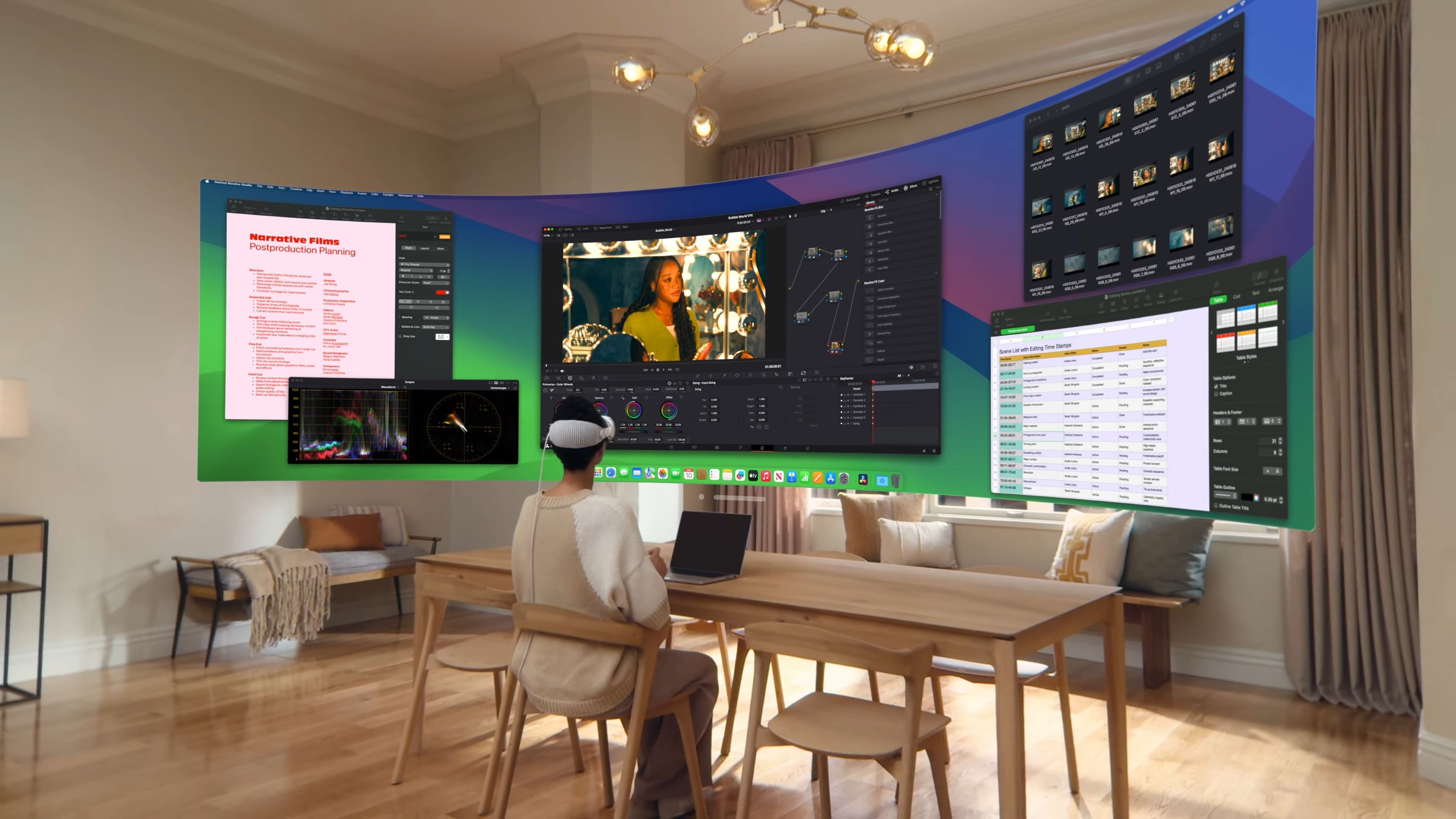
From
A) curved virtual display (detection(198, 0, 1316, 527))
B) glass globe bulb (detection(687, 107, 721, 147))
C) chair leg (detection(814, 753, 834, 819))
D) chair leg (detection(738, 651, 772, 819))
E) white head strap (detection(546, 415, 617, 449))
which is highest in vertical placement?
glass globe bulb (detection(687, 107, 721, 147))

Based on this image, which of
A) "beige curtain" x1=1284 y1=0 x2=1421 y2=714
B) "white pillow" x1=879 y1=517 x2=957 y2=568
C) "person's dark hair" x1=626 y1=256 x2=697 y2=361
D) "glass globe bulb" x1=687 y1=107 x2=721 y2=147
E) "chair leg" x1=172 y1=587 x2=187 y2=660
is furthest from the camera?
"white pillow" x1=879 y1=517 x2=957 y2=568

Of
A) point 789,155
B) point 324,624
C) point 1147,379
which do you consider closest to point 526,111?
point 789,155

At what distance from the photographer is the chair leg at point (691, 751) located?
266 centimetres

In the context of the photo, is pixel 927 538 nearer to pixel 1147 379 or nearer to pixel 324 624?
pixel 1147 379

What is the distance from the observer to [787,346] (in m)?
3.30

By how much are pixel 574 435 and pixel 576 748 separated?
1.32 meters

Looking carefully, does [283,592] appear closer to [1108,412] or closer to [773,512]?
[773,512]

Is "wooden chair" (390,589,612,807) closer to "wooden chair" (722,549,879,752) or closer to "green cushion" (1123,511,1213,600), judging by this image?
"wooden chair" (722,549,879,752)

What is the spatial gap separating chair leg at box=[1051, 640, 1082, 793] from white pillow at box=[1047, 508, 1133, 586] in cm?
145

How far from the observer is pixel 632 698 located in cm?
257

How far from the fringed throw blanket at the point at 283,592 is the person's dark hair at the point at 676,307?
9.41 feet

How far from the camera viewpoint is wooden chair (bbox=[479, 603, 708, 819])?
8.00 ft

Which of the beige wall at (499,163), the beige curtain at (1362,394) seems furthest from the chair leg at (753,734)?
the beige wall at (499,163)

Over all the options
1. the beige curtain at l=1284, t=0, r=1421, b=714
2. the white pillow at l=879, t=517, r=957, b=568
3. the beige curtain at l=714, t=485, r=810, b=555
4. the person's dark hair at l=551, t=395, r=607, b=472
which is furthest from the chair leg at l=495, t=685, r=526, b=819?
the beige curtain at l=1284, t=0, r=1421, b=714
